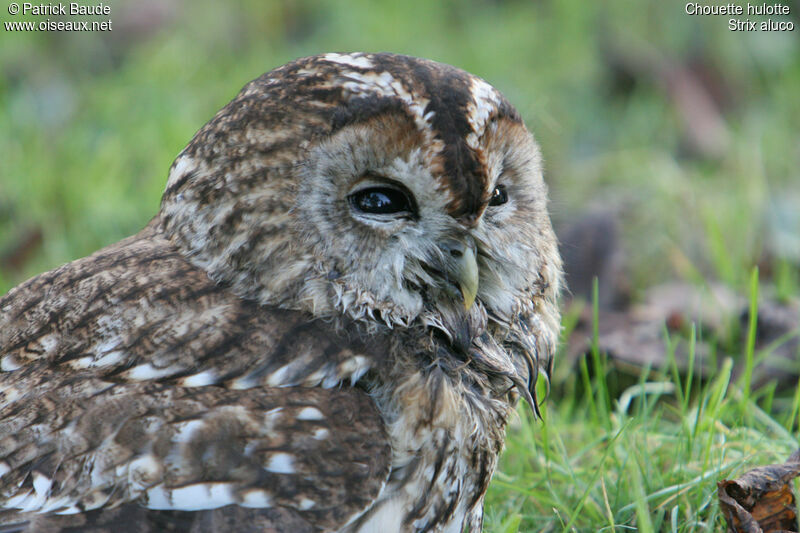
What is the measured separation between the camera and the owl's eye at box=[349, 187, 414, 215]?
6.13 ft

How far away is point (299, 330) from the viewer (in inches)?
74.9

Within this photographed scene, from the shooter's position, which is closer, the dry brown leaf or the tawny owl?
the tawny owl

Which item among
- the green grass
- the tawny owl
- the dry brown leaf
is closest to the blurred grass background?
the green grass

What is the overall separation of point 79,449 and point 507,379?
3.05 ft

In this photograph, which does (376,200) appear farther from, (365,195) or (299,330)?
(299,330)

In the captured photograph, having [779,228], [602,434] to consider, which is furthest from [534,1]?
[602,434]

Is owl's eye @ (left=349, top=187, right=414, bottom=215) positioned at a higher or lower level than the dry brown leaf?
higher

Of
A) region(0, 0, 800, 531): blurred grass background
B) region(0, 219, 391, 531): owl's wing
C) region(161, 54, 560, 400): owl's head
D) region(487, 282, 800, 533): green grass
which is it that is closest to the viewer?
region(0, 219, 391, 531): owl's wing

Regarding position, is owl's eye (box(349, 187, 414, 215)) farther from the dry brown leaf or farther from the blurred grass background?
the dry brown leaf

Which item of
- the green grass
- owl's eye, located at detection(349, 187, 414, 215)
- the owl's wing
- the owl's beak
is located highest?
owl's eye, located at detection(349, 187, 414, 215)

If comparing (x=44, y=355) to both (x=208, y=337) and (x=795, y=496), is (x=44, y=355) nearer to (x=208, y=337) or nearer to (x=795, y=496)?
(x=208, y=337)

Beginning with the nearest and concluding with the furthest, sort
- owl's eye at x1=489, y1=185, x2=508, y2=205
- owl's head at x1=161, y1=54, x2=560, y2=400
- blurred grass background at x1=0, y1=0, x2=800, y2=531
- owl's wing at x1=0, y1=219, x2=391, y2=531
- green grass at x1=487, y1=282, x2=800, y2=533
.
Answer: owl's wing at x1=0, y1=219, x2=391, y2=531, owl's head at x1=161, y1=54, x2=560, y2=400, owl's eye at x1=489, y1=185, x2=508, y2=205, green grass at x1=487, y1=282, x2=800, y2=533, blurred grass background at x1=0, y1=0, x2=800, y2=531

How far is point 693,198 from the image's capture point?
4633 mm

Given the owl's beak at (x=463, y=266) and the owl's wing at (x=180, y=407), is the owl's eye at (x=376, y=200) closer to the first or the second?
the owl's beak at (x=463, y=266)
